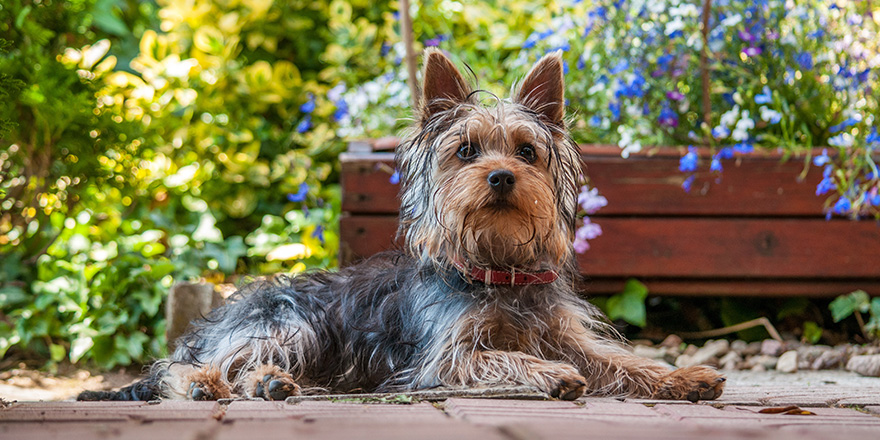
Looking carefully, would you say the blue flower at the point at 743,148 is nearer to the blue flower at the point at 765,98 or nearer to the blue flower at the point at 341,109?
the blue flower at the point at 765,98

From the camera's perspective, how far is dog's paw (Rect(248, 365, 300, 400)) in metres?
2.79

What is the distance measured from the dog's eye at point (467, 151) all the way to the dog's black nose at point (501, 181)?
24 cm

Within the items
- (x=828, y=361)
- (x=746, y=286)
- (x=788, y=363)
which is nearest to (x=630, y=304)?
(x=746, y=286)

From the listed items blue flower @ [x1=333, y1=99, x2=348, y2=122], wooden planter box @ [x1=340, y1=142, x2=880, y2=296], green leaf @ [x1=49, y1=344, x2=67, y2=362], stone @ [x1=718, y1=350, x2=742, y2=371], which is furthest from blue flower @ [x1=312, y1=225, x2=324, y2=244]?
stone @ [x1=718, y1=350, x2=742, y2=371]

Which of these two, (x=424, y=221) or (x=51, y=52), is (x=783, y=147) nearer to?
(x=424, y=221)

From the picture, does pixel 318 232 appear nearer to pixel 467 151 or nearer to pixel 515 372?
pixel 467 151

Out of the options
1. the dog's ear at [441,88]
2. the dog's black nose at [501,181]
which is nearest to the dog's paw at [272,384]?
the dog's black nose at [501,181]

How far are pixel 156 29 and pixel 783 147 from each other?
18.5ft

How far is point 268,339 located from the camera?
10.7 feet

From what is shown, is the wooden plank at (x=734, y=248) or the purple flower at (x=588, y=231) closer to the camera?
the purple flower at (x=588, y=231)

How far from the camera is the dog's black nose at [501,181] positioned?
2.90m

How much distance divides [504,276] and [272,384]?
0.97 meters

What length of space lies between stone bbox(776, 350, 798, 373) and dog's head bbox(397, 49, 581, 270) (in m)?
1.84

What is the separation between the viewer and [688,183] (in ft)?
15.5
